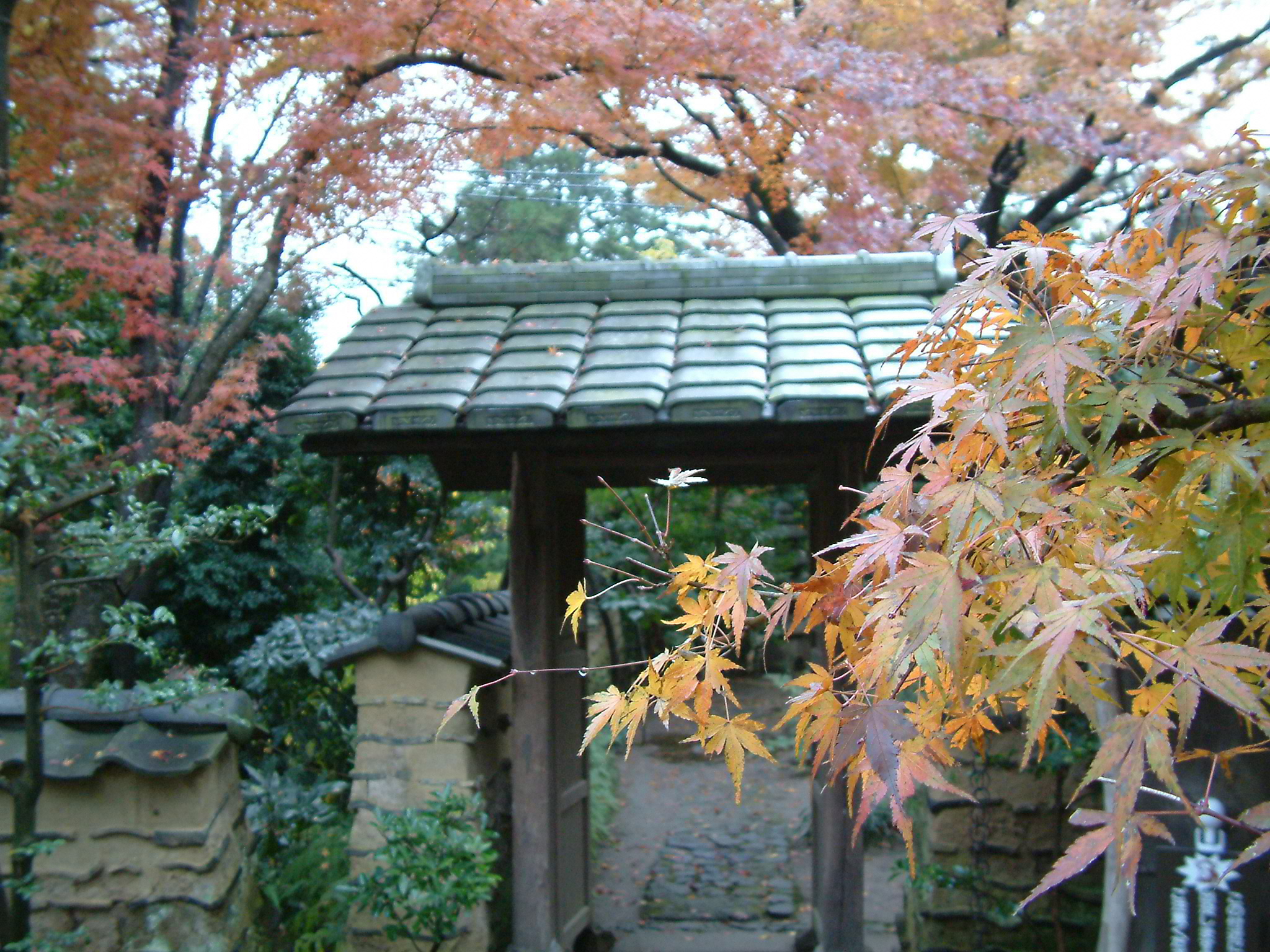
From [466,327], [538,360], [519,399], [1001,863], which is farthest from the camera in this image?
[1001,863]

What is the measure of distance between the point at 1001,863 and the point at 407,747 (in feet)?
9.17

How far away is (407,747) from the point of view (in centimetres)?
434

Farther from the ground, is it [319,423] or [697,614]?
[319,423]

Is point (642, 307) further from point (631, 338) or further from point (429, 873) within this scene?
point (429, 873)

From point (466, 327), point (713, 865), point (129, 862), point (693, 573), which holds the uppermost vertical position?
point (466, 327)

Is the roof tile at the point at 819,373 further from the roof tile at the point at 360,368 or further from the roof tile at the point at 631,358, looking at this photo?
the roof tile at the point at 360,368

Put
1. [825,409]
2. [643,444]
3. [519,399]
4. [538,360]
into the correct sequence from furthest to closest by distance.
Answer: [643,444] < [538,360] < [519,399] < [825,409]

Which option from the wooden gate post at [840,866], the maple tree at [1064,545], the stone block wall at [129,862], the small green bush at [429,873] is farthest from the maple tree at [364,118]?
the maple tree at [1064,545]

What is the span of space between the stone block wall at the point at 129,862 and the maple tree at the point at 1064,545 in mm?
2909

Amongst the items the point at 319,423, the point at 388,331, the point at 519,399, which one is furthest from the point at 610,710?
the point at 388,331

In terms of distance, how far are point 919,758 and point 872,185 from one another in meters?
7.39

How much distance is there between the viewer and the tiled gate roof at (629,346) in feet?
10.8

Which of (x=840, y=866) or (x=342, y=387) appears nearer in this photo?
(x=342, y=387)

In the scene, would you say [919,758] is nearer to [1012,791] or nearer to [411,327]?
[411,327]
